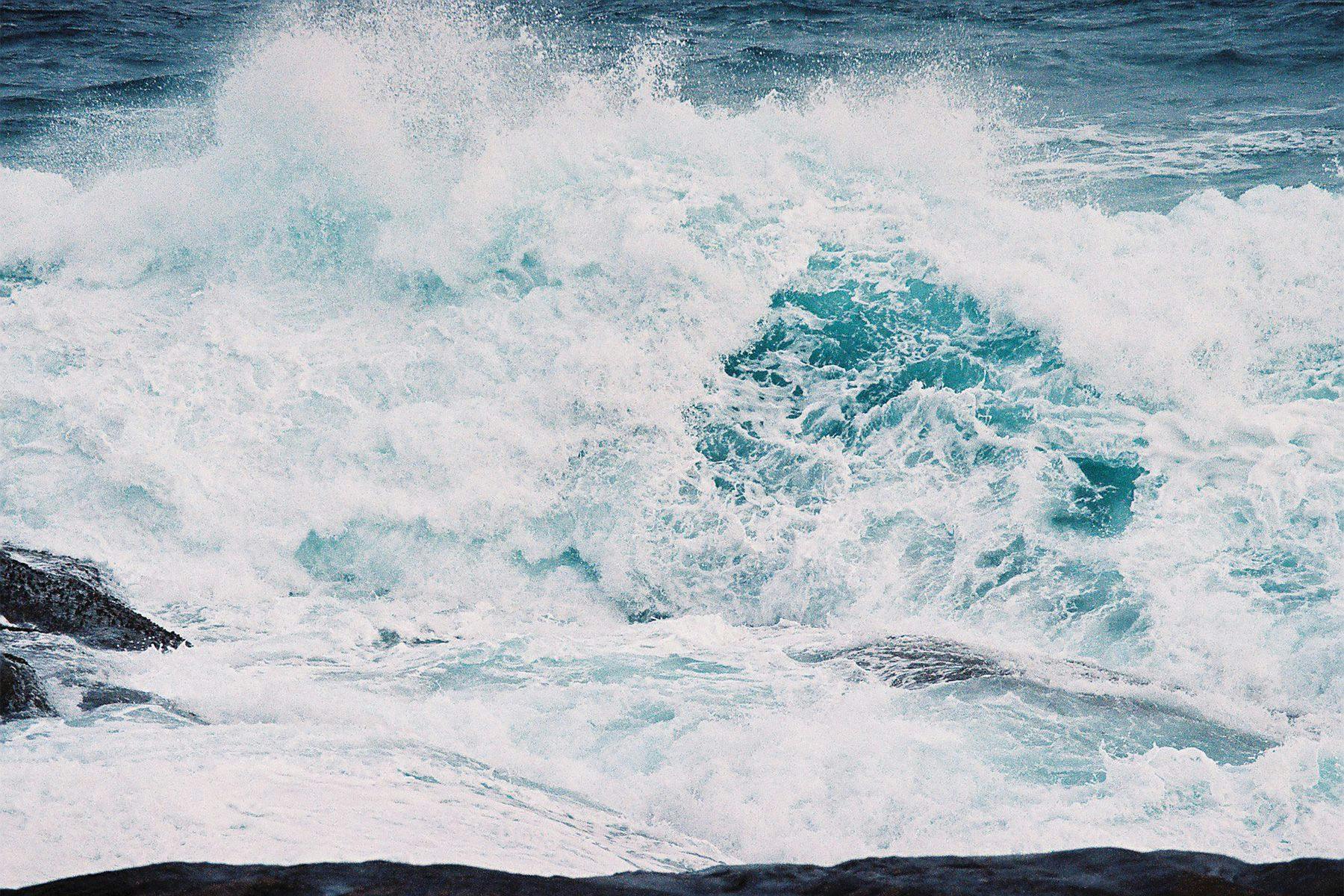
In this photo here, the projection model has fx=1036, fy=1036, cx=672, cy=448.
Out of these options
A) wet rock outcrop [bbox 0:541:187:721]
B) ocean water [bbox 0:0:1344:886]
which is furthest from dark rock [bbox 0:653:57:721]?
ocean water [bbox 0:0:1344:886]

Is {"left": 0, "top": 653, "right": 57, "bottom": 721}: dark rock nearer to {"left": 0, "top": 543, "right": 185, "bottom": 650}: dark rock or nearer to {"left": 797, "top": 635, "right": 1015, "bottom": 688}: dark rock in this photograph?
{"left": 0, "top": 543, "right": 185, "bottom": 650}: dark rock

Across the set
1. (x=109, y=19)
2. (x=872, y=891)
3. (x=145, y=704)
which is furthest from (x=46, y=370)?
(x=109, y=19)

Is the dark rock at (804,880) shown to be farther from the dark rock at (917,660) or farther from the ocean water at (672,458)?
the dark rock at (917,660)

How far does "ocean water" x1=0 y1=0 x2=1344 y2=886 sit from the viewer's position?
4.46 meters

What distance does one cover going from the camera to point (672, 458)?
8039 mm

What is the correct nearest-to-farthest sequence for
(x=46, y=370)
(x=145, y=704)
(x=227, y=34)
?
(x=145, y=704) → (x=46, y=370) → (x=227, y=34)

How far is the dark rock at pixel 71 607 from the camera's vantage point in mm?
5652

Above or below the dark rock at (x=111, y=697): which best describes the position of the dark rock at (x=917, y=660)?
below

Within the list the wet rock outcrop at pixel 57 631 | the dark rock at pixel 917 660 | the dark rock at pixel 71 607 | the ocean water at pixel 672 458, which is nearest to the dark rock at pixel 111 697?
the wet rock outcrop at pixel 57 631

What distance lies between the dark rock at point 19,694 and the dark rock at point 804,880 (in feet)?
5.49

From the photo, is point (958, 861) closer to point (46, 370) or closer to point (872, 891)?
point (872, 891)

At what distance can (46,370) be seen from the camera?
8625 mm

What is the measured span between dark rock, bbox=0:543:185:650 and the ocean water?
1.00 feet

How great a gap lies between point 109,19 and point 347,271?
45.5 ft
